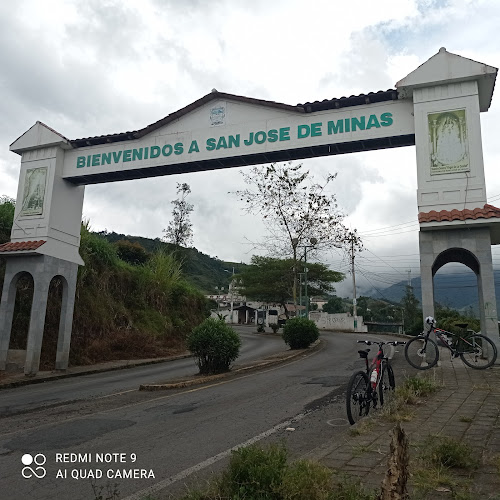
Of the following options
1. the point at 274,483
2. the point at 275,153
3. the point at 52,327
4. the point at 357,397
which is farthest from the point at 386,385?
the point at 52,327

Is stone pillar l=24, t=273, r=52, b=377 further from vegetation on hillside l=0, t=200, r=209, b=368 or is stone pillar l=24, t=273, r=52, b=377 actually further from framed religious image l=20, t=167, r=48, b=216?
framed religious image l=20, t=167, r=48, b=216

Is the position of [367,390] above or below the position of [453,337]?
below

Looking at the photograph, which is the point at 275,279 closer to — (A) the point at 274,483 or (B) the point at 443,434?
(B) the point at 443,434

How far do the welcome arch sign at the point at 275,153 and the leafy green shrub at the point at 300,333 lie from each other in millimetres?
9898

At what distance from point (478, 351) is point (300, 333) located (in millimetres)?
11129

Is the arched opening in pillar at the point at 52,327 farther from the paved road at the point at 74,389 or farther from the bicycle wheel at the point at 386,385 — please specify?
the bicycle wheel at the point at 386,385

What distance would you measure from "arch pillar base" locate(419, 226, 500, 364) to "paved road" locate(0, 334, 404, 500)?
3078 mm

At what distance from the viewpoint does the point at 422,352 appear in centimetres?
1021

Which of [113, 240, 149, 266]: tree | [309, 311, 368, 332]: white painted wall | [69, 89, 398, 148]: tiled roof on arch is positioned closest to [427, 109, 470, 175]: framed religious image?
[69, 89, 398, 148]: tiled roof on arch

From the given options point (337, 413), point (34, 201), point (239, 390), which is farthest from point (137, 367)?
point (337, 413)

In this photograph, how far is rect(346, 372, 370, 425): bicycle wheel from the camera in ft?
19.7

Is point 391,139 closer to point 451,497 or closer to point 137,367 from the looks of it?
point 451,497

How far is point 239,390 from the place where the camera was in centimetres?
966

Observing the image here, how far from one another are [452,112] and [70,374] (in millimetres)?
12974
